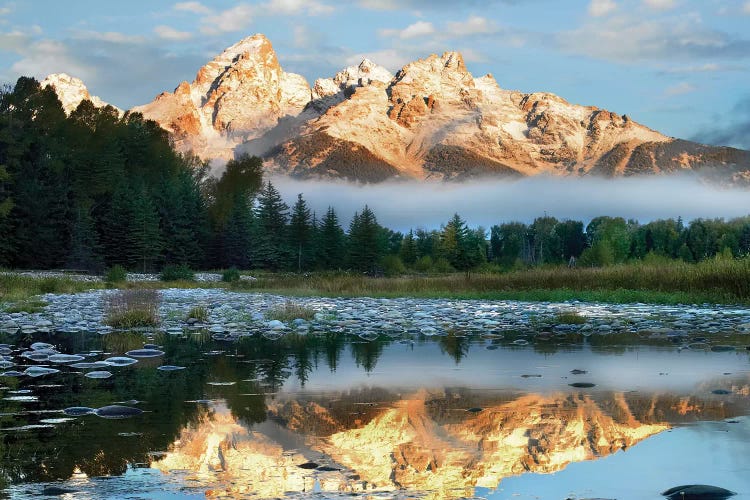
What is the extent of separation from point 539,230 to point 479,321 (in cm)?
15692

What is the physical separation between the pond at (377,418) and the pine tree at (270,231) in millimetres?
63731

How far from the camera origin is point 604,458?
5.86m

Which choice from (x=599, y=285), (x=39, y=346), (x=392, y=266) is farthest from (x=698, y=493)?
(x=392, y=266)

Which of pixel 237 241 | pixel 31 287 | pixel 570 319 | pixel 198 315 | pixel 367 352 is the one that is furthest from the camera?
pixel 237 241

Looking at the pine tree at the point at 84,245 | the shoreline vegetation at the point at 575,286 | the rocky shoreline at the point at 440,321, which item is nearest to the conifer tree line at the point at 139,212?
the pine tree at the point at 84,245

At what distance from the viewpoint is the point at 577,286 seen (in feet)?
97.8

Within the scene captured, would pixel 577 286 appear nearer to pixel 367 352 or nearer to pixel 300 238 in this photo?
pixel 367 352

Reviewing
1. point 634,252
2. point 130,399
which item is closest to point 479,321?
point 130,399

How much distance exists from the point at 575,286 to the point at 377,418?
2366 centimetres

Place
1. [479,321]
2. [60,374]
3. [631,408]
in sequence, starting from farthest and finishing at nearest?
[479,321] < [60,374] < [631,408]

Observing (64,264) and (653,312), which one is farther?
(64,264)

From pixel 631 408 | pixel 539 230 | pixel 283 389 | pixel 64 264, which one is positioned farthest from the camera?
pixel 539 230

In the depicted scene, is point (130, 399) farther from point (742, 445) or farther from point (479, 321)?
point (479, 321)

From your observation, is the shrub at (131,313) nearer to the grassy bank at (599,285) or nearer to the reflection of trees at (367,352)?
the reflection of trees at (367,352)
